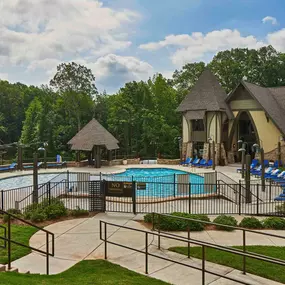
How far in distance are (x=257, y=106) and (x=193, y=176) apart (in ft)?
34.9

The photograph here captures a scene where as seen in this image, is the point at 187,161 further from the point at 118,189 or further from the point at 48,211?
the point at 48,211

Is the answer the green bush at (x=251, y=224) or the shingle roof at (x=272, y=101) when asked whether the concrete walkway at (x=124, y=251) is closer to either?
the green bush at (x=251, y=224)

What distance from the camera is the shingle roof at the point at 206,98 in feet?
109

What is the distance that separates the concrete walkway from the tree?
35613 mm

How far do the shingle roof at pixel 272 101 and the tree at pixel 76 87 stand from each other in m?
23.0

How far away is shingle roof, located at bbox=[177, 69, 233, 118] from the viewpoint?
3322cm

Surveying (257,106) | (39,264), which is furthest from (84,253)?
(257,106)

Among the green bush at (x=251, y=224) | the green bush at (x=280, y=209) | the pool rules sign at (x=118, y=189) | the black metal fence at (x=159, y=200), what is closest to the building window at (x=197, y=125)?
the black metal fence at (x=159, y=200)

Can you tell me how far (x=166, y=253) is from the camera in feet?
26.5

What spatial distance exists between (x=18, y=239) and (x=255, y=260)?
6326 millimetres

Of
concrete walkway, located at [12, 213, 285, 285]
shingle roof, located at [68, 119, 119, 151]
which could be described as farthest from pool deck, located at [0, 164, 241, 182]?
concrete walkway, located at [12, 213, 285, 285]

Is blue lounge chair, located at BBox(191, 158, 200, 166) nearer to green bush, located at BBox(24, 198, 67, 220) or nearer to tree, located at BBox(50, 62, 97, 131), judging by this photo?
tree, located at BBox(50, 62, 97, 131)

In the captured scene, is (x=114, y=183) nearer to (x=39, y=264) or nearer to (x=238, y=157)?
(x=39, y=264)

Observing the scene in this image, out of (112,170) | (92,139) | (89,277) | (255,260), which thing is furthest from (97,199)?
(92,139)
